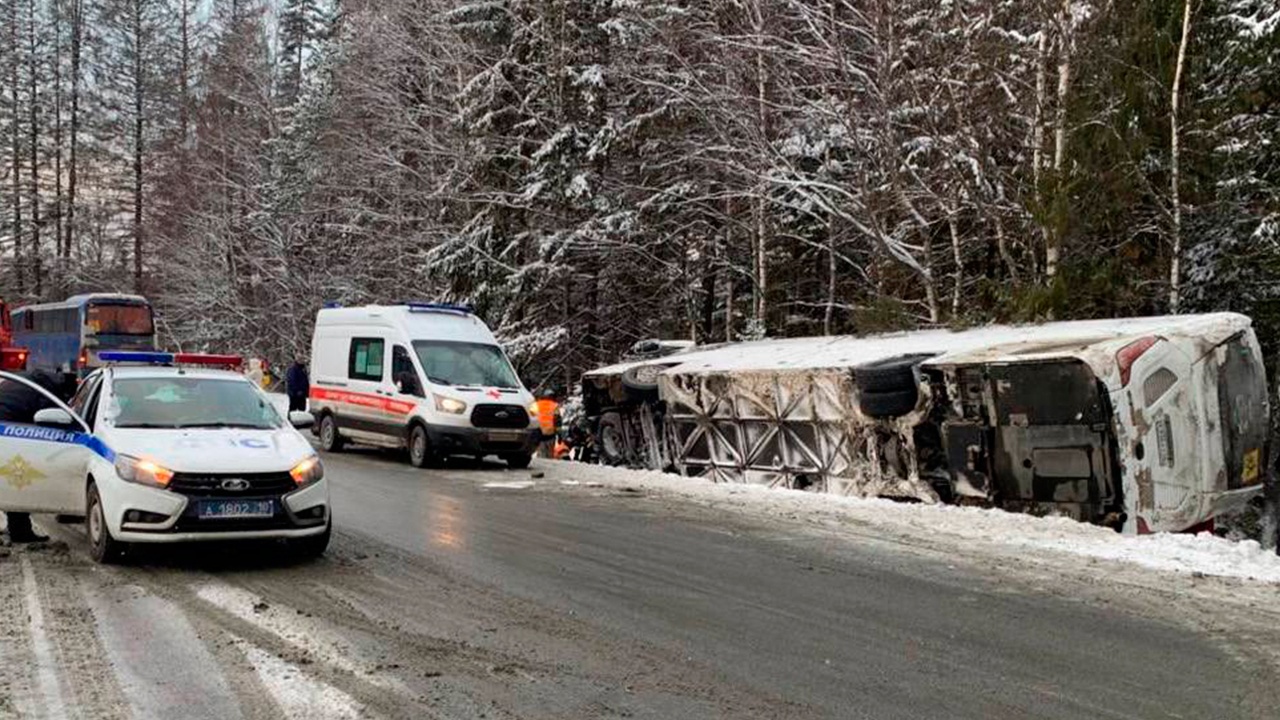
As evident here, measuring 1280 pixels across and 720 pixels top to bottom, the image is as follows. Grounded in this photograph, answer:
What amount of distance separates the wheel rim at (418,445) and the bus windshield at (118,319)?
924 inches

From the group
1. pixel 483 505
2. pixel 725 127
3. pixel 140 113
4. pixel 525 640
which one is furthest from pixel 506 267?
pixel 140 113

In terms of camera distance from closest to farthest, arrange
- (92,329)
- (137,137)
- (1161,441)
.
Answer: (1161,441)
(92,329)
(137,137)

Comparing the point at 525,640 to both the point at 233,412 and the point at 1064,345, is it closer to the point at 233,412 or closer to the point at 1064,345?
the point at 233,412

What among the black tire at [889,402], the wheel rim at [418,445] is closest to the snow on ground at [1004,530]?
the black tire at [889,402]

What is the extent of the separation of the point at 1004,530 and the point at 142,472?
737cm

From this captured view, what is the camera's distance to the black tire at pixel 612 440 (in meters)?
16.8

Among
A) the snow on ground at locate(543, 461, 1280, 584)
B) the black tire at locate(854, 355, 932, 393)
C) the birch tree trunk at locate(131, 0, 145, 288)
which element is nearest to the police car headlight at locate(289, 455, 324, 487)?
the snow on ground at locate(543, 461, 1280, 584)

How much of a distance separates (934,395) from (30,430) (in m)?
8.56

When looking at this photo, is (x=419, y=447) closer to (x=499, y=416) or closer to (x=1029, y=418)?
(x=499, y=416)

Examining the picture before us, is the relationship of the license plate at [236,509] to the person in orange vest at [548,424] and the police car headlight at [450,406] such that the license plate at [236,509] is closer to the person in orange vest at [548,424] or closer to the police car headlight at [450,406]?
the police car headlight at [450,406]

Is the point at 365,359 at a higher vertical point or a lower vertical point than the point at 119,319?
lower

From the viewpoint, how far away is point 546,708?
15.9ft

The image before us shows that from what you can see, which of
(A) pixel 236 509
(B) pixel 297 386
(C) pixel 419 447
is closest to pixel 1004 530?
(A) pixel 236 509

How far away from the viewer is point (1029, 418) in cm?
1028
